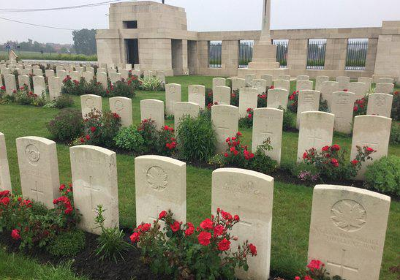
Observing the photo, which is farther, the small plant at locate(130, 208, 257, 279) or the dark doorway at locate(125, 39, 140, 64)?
the dark doorway at locate(125, 39, 140, 64)

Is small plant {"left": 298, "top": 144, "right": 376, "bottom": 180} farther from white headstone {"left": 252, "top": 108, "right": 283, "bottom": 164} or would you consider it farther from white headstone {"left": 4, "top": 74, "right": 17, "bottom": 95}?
white headstone {"left": 4, "top": 74, "right": 17, "bottom": 95}

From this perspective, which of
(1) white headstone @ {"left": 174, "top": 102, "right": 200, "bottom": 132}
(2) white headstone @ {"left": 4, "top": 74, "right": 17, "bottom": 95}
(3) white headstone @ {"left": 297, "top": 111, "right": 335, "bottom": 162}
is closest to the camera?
(3) white headstone @ {"left": 297, "top": 111, "right": 335, "bottom": 162}

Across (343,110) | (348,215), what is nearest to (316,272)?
(348,215)

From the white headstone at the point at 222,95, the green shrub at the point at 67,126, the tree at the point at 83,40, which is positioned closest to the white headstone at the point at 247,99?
the white headstone at the point at 222,95

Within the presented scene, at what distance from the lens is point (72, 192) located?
4.51 meters

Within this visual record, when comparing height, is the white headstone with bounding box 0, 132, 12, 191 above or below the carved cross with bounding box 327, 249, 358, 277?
above

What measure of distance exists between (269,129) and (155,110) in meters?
2.64

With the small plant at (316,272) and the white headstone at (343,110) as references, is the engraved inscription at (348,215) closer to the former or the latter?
the small plant at (316,272)

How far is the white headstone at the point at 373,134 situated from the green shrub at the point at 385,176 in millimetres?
210

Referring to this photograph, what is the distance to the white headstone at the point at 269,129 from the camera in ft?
20.4

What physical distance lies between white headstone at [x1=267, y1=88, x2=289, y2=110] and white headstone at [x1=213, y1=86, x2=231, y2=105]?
3.83 feet

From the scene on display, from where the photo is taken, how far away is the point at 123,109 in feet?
26.5

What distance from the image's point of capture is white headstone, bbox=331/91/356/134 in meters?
8.54

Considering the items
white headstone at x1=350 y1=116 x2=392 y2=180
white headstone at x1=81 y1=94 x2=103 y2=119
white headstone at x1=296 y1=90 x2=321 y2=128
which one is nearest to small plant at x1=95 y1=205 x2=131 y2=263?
white headstone at x1=350 y1=116 x2=392 y2=180
